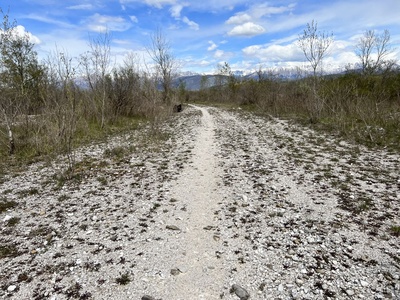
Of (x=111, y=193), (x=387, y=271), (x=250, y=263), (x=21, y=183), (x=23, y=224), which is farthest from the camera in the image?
(x=21, y=183)

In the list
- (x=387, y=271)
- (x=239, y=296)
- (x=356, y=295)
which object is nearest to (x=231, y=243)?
Result: (x=239, y=296)

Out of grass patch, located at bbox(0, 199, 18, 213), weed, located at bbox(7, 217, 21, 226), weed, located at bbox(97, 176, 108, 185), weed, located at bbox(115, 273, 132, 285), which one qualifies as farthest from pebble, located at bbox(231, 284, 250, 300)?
grass patch, located at bbox(0, 199, 18, 213)

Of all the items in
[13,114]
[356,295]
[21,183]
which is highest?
[13,114]

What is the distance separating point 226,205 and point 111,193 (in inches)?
140

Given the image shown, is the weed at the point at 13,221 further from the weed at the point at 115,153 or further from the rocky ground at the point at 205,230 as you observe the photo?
the weed at the point at 115,153

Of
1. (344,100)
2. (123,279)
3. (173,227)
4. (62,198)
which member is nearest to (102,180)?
(62,198)

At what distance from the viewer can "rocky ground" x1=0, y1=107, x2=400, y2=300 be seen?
12.1 ft

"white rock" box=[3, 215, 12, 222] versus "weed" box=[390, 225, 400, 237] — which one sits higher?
"white rock" box=[3, 215, 12, 222]

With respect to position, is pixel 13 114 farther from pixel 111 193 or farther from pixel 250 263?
pixel 250 263

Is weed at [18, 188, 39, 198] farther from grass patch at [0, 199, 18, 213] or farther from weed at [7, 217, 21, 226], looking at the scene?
weed at [7, 217, 21, 226]

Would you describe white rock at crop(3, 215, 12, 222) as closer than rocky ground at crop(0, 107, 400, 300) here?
No

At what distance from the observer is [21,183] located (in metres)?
8.09

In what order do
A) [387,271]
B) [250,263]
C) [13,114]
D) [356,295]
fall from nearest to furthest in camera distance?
[356,295] → [387,271] → [250,263] → [13,114]

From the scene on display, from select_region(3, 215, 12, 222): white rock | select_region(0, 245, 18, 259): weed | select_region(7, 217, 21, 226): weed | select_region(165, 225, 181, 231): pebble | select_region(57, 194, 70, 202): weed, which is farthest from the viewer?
select_region(57, 194, 70, 202): weed
